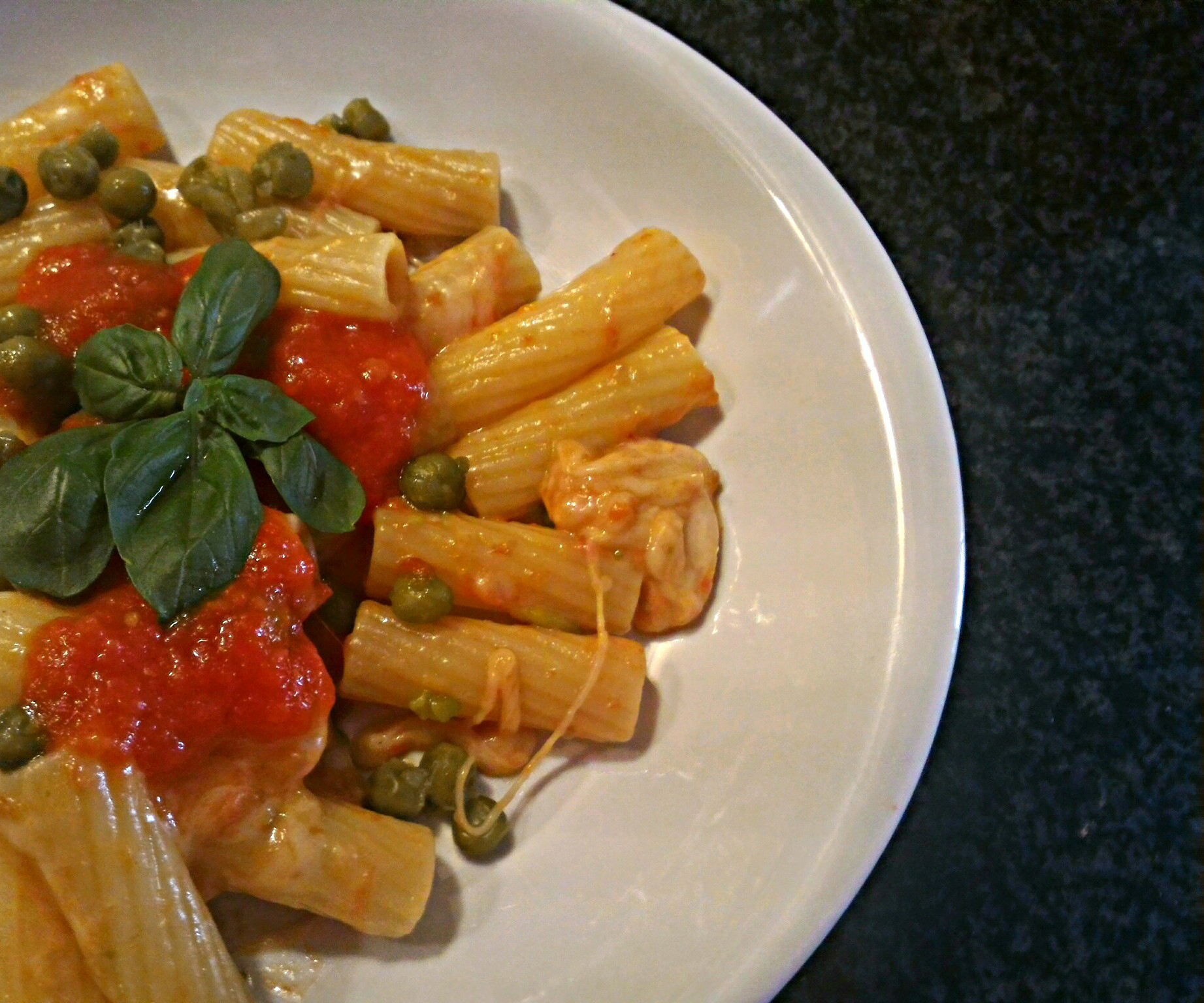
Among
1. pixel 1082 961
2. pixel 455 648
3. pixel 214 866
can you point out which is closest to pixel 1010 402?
pixel 1082 961

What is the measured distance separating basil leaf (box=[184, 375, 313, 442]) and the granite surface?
1466 mm

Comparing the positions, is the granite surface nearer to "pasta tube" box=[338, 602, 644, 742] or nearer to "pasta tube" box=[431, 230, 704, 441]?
"pasta tube" box=[431, 230, 704, 441]

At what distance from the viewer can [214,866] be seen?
6.47ft

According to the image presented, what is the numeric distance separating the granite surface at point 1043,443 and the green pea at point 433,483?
1.21m

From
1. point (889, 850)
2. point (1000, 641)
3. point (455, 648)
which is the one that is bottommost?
point (455, 648)

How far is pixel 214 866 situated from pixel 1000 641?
1747 millimetres

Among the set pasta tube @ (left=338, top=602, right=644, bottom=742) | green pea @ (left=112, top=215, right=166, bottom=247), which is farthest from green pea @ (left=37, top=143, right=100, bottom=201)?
pasta tube @ (left=338, top=602, right=644, bottom=742)

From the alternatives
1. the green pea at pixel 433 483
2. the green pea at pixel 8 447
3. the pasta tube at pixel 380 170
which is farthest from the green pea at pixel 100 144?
the green pea at pixel 433 483

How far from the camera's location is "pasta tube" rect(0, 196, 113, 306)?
2340 mm

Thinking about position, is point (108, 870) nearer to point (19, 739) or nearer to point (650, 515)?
point (19, 739)

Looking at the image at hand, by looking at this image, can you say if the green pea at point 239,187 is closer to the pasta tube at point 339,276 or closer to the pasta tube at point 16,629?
the pasta tube at point 339,276

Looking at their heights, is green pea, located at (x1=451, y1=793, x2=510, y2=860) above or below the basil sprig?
below

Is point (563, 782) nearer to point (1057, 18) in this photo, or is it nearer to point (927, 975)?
point (927, 975)

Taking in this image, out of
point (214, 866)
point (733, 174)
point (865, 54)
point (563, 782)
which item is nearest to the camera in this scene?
point (214, 866)
